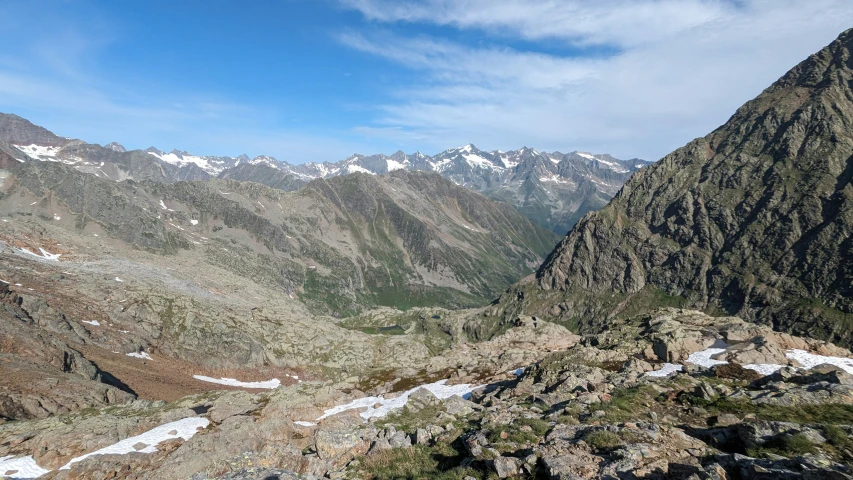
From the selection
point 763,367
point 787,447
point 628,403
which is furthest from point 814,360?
point 787,447

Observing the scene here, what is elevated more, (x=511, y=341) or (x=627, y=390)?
(x=627, y=390)

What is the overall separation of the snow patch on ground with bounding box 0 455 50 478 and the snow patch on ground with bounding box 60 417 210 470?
166cm

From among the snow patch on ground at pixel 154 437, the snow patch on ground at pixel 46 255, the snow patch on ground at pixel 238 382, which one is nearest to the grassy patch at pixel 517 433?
the snow patch on ground at pixel 154 437

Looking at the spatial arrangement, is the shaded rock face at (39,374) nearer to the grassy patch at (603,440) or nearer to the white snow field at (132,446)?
the white snow field at (132,446)

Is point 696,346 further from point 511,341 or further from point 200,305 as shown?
point 200,305

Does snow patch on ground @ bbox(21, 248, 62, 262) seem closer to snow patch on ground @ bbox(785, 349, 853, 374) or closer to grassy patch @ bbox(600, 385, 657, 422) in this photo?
grassy patch @ bbox(600, 385, 657, 422)

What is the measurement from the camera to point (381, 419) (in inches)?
1395

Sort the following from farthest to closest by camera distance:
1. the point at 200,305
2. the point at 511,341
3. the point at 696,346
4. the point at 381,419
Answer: the point at 200,305 → the point at 511,341 → the point at 696,346 → the point at 381,419

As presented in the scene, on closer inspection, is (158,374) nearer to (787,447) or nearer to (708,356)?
(708,356)

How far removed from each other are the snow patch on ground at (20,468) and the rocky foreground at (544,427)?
0.15 m

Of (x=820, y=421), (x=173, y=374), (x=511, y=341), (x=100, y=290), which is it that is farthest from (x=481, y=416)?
(x=100, y=290)

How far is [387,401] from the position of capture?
48281 mm

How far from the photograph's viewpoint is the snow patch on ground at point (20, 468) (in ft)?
93.5

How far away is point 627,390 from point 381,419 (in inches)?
802
